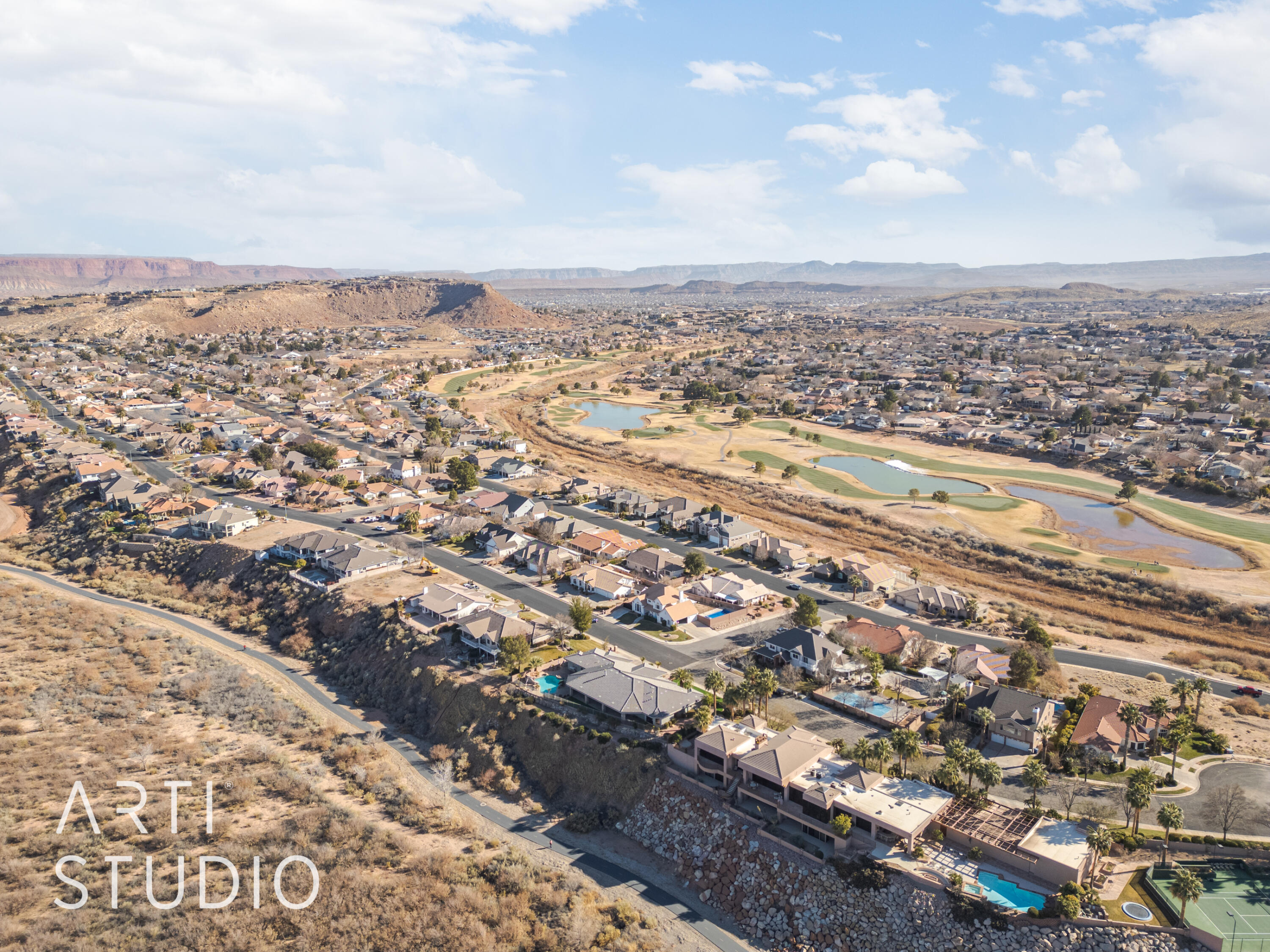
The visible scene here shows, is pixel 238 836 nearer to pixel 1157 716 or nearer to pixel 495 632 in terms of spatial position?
pixel 495 632

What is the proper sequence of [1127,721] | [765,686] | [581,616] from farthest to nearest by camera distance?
[581,616]
[765,686]
[1127,721]

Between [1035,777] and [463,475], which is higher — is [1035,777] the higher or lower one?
the lower one

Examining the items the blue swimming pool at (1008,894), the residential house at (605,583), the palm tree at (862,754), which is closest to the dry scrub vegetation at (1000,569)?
the residential house at (605,583)

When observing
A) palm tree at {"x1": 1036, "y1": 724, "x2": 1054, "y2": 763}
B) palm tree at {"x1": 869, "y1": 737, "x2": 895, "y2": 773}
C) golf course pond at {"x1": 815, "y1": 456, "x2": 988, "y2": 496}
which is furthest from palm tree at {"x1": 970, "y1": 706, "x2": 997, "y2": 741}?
golf course pond at {"x1": 815, "y1": 456, "x2": 988, "y2": 496}

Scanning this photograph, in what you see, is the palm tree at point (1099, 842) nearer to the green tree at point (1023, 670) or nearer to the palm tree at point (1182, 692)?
the palm tree at point (1182, 692)

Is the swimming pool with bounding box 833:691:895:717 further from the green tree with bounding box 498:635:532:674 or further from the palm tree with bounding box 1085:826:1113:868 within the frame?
the green tree with bounding box 498:635:532:674

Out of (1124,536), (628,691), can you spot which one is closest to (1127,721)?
(628,691)
